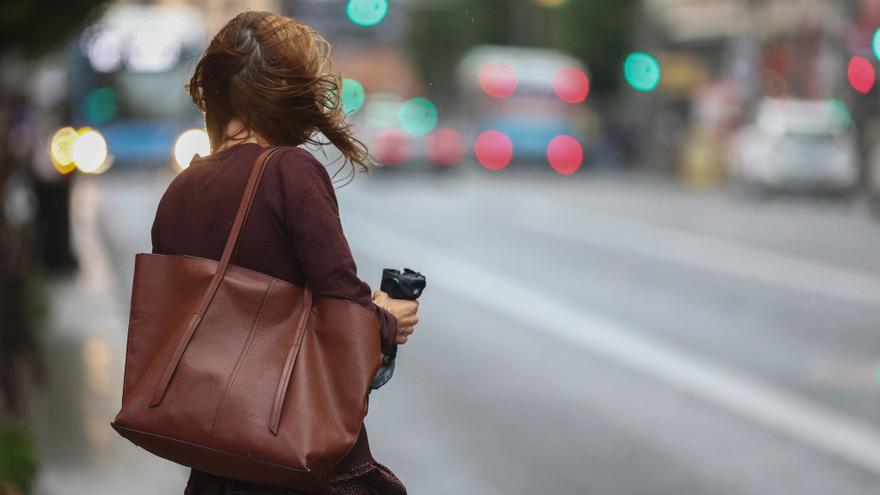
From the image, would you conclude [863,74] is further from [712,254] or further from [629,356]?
[629,356]

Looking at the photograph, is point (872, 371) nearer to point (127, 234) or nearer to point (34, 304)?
point (34, 304)

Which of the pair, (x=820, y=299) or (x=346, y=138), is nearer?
(x=346, y=138)

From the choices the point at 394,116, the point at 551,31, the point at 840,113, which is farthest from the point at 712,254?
the point at 551,31

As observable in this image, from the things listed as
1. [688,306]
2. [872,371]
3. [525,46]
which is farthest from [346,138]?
[525,46]

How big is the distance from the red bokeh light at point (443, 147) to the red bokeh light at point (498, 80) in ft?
11.4

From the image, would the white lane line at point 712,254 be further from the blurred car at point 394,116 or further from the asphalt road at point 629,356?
the blurred car at point 394,116

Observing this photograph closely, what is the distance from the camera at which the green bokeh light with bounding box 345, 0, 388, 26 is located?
356cm

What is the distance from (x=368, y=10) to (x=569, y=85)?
4046 cm

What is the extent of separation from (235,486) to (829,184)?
1101 inches

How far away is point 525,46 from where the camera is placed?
68.2m

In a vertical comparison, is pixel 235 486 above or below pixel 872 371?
above

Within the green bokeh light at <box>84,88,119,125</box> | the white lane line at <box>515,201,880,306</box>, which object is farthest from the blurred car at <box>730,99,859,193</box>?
the green bokeh light at <box>84,88,119,125</box>

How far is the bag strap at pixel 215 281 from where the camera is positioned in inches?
97.3

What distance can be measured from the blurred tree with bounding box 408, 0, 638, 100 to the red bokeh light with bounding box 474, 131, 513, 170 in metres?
2.57
